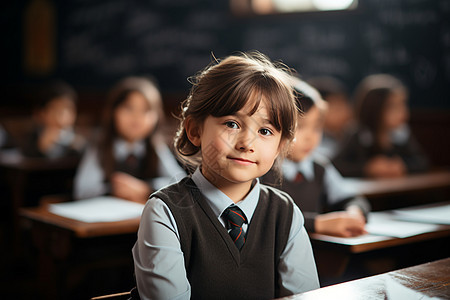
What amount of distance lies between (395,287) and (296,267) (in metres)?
0.22

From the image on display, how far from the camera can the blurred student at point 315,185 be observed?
5.26 feet

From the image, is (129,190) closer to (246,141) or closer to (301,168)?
(301,168)

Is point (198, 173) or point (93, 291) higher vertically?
point (198, 173)

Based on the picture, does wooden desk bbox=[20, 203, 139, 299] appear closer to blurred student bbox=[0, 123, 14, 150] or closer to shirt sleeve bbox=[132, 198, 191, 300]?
shirt sleeve bbox=[132, 198, 191, 300]

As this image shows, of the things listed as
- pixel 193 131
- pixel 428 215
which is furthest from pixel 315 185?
pixel 193 131

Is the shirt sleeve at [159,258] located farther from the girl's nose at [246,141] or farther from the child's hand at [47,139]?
the child's hand at [47,139]

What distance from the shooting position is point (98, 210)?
203 cm

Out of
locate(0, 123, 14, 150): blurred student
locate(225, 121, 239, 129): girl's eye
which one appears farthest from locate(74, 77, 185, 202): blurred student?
locate(0, 123, 14, 150): blurred student

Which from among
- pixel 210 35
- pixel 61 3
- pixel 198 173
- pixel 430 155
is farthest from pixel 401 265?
pixel 61 3

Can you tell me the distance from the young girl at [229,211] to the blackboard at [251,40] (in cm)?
254

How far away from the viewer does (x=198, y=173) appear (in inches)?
47.1

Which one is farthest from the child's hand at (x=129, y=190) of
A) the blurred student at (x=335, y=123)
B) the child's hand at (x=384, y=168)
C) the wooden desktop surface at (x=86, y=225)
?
the blurred student at (x=335, y=123)

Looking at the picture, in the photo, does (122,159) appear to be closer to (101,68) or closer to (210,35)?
(210,35)

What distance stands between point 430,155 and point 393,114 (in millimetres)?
1700
